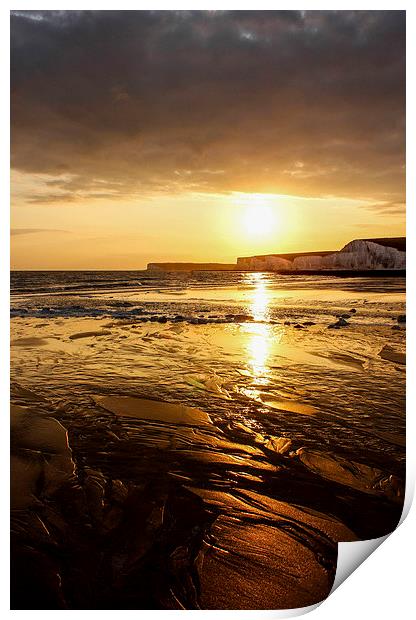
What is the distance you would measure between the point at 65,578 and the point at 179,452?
2.40 feet

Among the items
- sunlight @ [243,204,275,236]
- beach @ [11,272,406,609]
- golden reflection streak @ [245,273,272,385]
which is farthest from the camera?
sunlight @ [243,204,275,236]

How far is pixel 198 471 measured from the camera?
71.2 inches

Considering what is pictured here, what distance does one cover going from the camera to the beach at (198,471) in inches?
52.7

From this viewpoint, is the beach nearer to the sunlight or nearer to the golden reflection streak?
the golden reflection streak

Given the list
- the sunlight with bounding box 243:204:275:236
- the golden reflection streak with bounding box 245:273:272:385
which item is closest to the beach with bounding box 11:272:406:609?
the golden reflection streak with bounding box 245:273:272:385

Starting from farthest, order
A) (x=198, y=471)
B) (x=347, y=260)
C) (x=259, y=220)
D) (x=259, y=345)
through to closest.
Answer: (x=347, y=260) < (x=259, y=220) < (x=259, y=345) < (x=198, y=471)

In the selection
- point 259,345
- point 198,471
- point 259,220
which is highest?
point 259,220

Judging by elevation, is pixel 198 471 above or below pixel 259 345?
below

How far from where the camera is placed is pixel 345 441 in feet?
6.88

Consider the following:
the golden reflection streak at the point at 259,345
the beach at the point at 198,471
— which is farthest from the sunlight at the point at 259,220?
the beach at the point at 198,471

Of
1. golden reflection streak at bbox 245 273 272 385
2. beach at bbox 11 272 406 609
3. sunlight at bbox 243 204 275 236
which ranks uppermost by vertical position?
sunlight at bbox 243 204 275 236

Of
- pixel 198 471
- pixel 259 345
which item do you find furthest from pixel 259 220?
pixel 198 471

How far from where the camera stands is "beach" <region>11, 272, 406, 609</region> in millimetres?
1339

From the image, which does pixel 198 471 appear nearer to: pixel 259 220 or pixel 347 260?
pixel 259 220
